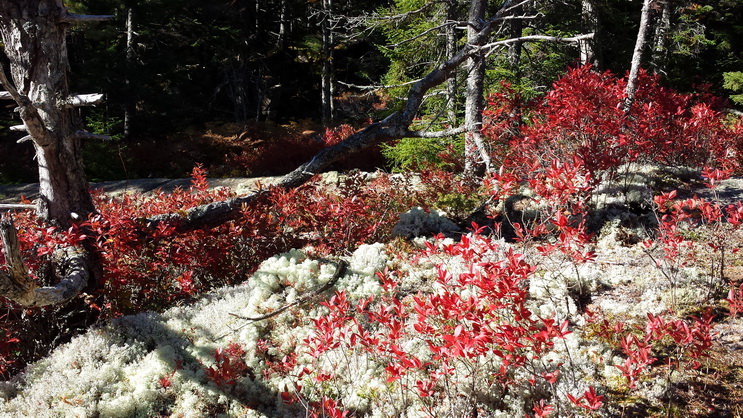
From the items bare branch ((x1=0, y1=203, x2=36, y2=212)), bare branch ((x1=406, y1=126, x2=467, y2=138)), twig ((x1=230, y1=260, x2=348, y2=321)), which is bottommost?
twig ((x1=230, y1=260, x2=348, y2=321))

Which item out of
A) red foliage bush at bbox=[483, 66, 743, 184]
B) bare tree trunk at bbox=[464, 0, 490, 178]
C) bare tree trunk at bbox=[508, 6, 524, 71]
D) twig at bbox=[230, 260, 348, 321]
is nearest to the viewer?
twig at bbox=[230, 260, 348, 321]

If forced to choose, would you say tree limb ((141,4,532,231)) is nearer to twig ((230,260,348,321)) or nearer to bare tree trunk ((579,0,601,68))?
twig ((230,260,348,321))

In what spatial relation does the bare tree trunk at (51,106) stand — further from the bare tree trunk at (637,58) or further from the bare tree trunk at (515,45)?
the bare tree trunk at (515,45)

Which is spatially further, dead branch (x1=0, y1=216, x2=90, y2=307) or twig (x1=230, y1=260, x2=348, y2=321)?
twig (x1=230, y1=260, x2=348, y2=321)

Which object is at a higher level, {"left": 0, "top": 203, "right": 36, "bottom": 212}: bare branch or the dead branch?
{"left": 0, "top": 203, "right": 36, "bottom": 212}: bare branch

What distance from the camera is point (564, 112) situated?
5.23m

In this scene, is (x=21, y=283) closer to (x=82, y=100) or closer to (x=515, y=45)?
(x=82, y=100)

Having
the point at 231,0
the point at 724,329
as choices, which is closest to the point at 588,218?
the point at 724,329

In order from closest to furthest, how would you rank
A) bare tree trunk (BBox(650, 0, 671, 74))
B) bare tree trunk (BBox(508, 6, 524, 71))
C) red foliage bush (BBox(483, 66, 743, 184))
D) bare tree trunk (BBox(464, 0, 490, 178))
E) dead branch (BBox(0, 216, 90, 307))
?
dead branch (BBox(0, 216, 90, 307))
red foliage bush (BBox(483, 66, 743, 184))
bare tree trunk (BBox(464, 0, 490, 178))
bare tree trunk (BBox(508, 6, 524, 71))
bare tree trunk (BBox(650, 0, 671, 74))

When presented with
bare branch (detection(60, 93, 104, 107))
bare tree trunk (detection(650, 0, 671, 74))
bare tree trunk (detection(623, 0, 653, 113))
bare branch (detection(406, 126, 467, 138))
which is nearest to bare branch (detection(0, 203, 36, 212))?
bare branch (detection(60, 93, 104, 107))

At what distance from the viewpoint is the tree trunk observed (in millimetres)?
3979

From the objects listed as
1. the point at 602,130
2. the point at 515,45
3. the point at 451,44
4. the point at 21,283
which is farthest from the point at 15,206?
the point at 515,45

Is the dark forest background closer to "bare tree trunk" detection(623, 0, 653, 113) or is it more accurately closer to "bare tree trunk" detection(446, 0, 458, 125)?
"bare tree trunk" detection(446, 0, 458, 125)

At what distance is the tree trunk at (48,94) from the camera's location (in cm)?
398
